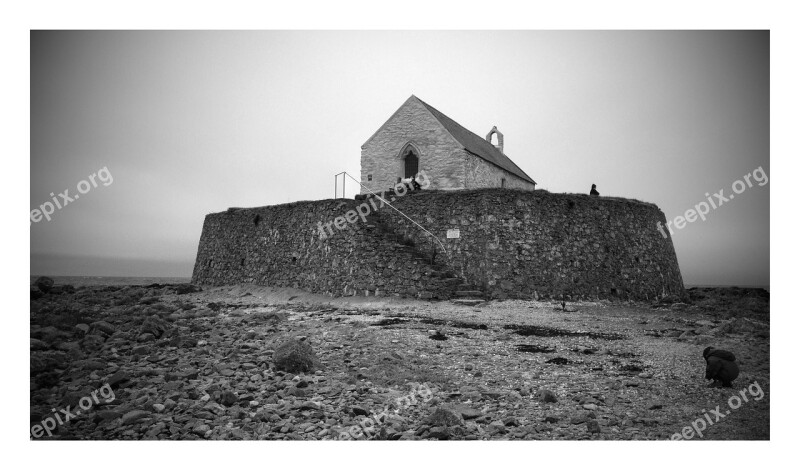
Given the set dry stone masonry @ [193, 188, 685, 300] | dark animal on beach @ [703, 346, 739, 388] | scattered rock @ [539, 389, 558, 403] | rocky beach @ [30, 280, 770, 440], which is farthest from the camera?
dry stone masonry @ [193, 188, 685, 300]

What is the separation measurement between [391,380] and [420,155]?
64.1 feet

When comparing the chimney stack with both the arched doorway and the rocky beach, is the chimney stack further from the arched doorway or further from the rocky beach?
the rocky beach

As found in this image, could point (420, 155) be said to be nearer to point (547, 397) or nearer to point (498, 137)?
point (498, 137)

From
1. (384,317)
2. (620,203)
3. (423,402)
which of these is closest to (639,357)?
(423,402)

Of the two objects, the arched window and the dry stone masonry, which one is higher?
the arched window

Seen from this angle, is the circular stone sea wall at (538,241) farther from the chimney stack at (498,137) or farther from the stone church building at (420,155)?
the chimney stack at (498,137)

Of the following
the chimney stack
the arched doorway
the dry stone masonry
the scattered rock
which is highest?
the chimney stack

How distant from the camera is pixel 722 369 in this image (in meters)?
5.89

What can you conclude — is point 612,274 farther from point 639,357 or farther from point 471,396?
point 471,396

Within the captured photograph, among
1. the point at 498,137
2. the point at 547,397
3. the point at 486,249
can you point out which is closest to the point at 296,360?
the point at 547,397

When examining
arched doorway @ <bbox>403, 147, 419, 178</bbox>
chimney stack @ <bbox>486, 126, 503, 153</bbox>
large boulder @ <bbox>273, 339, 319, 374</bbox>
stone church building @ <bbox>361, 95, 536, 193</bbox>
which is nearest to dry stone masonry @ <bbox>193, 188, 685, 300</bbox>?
stone church building @ <bbox>361, 95, 536, 193</bbox>

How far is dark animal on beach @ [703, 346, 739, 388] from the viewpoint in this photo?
586 centimetres

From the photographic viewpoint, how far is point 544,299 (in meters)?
16.2

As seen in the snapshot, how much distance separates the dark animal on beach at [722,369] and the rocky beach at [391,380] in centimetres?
17
